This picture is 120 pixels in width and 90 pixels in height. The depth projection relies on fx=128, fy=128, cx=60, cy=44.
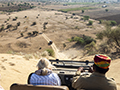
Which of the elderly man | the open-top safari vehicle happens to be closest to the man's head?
the elderly man

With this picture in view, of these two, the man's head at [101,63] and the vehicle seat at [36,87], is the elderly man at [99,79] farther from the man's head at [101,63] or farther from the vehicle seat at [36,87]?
the vehicle seat at [36,87]

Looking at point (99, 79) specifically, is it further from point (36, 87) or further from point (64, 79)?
point (64, 79)

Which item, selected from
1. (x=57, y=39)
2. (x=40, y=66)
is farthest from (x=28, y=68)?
(x=57, y=39)

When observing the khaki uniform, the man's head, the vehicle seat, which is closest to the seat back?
the vehicle seat

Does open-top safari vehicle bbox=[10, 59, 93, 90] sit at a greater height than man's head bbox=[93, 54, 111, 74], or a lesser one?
lesser

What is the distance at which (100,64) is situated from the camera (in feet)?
8.11

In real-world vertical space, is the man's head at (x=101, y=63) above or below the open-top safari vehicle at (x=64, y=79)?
above

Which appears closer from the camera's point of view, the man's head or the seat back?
the seat back

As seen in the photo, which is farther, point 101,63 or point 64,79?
point 64,79

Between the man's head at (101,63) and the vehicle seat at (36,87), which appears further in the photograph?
the man's head at (101,63)

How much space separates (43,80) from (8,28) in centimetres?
3282

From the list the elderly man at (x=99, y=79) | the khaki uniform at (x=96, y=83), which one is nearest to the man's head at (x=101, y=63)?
the elderly man at (x=99, y=79)

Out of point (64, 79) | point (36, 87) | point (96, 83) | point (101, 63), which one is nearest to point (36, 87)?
point (36, 87)

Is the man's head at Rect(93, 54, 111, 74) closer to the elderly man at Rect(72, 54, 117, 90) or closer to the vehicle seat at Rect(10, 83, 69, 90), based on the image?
the elderly man at Rect(72, 54, 117, 90)
